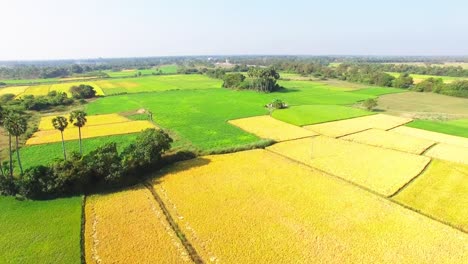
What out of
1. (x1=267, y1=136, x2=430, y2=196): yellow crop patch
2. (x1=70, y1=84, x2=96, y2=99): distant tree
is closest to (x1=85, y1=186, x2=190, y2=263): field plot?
(x1=267, y1=136, x2=430, y2=196): yellow crop patch

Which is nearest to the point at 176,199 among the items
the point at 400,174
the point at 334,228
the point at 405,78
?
the point at 334,228

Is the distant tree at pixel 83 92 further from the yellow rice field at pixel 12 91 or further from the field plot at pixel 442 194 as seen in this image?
the field plot at pixel 442 194

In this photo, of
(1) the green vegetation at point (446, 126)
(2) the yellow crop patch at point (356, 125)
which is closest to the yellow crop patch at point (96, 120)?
(2) the yellow crop patch at point (356, 125)

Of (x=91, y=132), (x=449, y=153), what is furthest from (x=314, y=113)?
(x=91, y=132)

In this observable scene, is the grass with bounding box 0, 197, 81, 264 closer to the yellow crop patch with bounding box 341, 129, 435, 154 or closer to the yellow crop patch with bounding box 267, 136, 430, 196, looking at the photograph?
the yellow crop patch with bounding box 267, 136, 430, 196

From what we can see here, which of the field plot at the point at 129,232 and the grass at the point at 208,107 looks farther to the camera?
the grass at the point at 208,107
